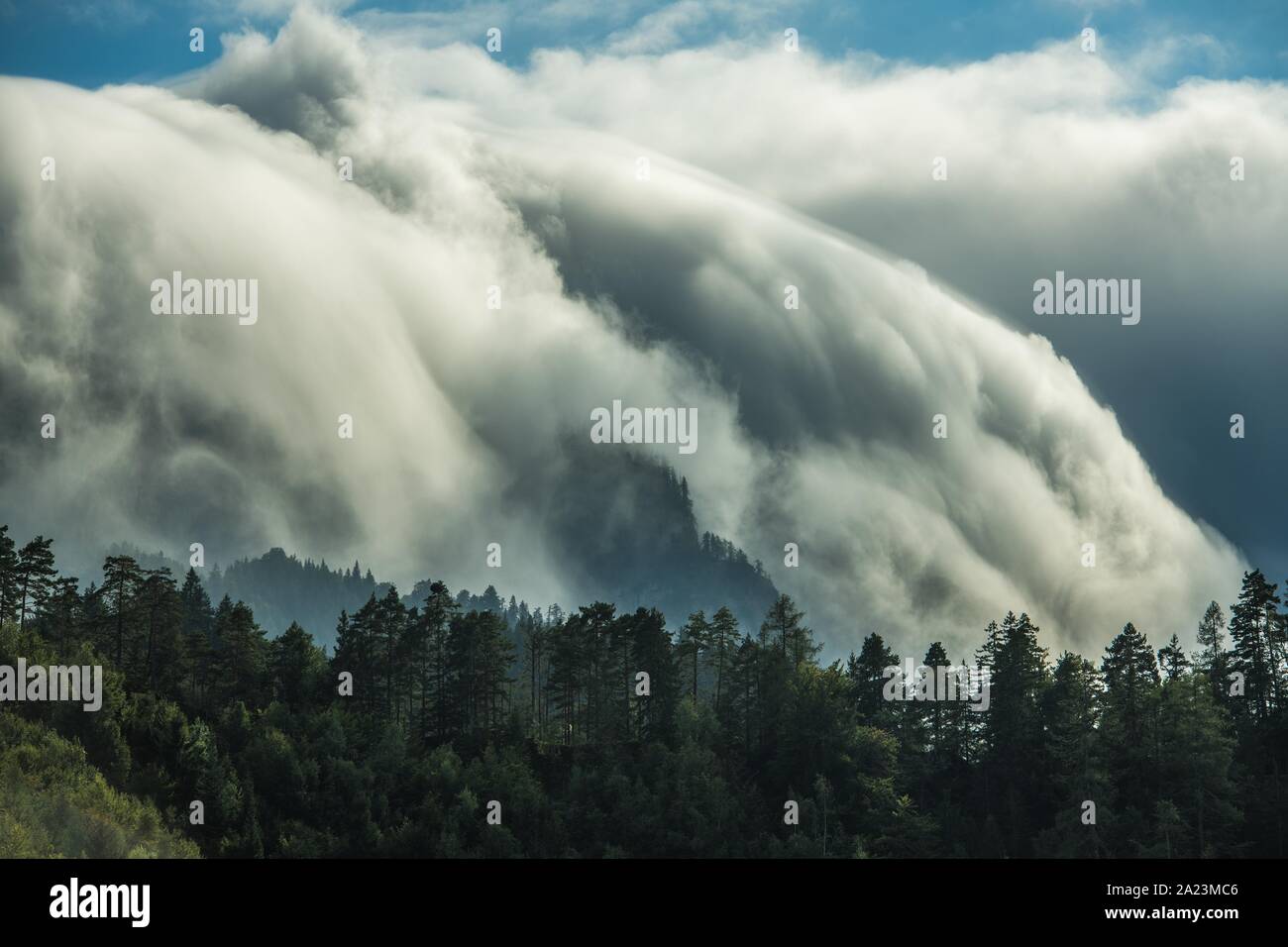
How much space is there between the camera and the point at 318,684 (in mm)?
188750

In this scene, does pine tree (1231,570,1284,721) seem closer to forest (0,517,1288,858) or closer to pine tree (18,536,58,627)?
forest (0,517,1288,858)

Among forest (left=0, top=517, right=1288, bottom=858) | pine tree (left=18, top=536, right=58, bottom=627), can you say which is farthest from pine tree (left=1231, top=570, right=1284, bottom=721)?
pine tree (left=18, top=536, right=58, bottom=627)

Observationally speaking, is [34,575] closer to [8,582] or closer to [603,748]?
[8,582]

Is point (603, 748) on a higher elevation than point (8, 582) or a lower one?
lower

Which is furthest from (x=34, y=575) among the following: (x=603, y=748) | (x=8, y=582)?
(x=603, y=748)

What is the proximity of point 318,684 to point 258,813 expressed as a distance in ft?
96.9

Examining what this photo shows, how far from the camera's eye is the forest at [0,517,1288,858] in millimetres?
156875

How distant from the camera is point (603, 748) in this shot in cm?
18100

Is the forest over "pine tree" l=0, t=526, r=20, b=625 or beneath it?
beneath

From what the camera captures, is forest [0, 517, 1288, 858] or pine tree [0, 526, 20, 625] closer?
forest [0, 517, 1288, 858]

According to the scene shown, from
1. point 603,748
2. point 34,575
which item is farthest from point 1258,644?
point 34,575

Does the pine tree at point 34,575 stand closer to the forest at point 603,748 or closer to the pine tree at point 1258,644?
the forest at point 603,748
